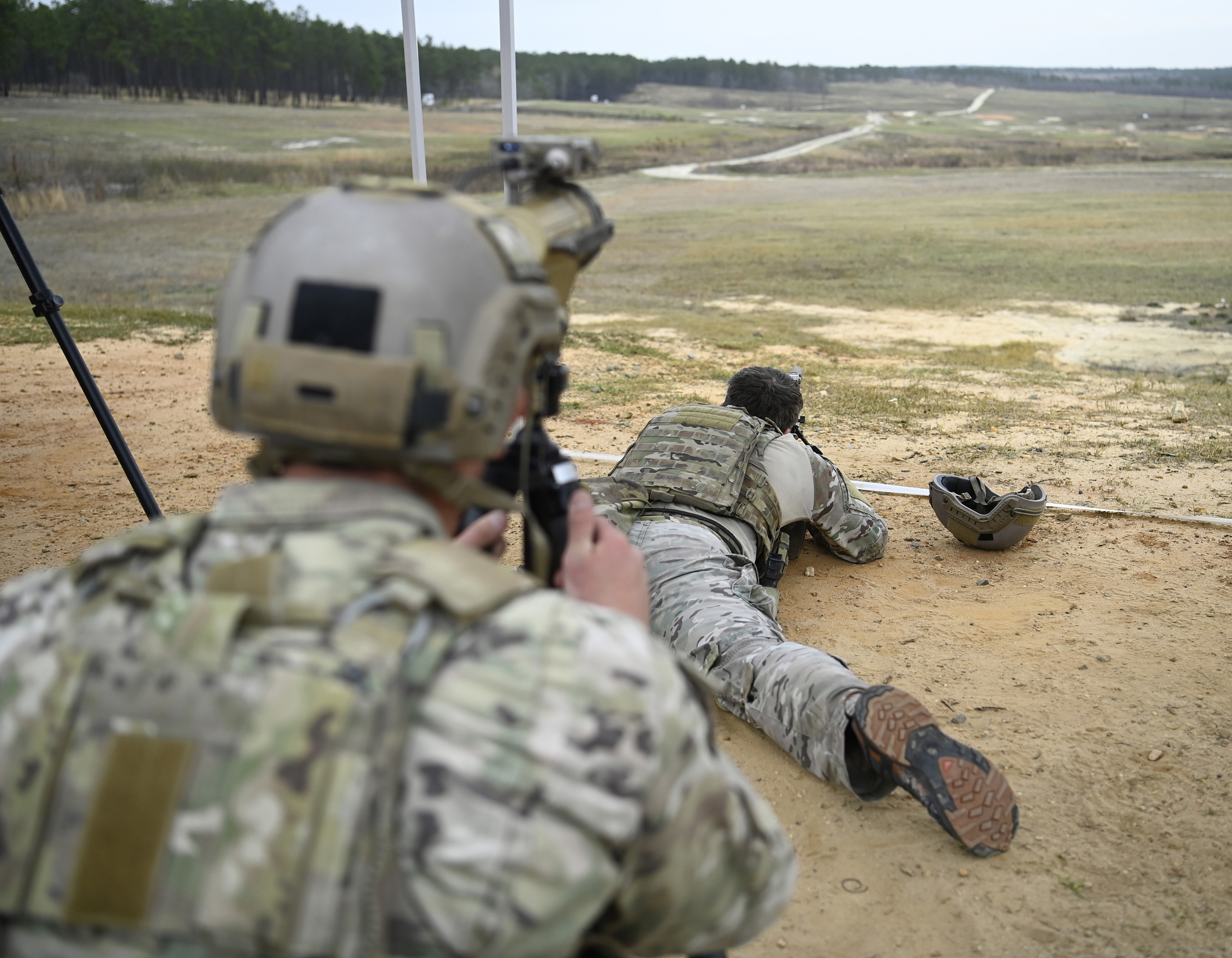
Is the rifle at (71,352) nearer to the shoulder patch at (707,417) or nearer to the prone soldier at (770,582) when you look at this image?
the prone soldier at (770,582)

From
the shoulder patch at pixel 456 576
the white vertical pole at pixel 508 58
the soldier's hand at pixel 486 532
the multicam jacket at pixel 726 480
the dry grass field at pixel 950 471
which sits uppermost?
the white vertical pole at pixel 508 58

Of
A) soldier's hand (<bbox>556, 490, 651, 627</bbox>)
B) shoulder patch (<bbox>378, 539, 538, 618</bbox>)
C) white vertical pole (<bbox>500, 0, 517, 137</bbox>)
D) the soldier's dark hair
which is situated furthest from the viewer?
white vertical pole (<bbox>500, 0, 517, 137</bbox>)

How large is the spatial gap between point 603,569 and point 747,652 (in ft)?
6.44

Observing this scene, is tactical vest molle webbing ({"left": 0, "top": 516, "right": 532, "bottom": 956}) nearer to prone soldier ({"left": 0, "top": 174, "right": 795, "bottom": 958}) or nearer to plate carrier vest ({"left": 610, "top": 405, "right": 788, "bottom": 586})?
prone soldier ({"left": 0, "top": 174, "right": 795, "bottom": 958})

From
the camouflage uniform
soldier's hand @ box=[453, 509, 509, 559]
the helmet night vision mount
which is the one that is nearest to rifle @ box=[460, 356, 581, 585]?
soldier's hand @ box=[453, 509, 509, 559]

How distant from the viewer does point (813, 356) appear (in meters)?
11.1

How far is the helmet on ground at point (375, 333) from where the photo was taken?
51.1 inches

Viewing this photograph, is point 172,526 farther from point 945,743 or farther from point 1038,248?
point 1038,248

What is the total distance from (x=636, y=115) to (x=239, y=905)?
67391 millimetres

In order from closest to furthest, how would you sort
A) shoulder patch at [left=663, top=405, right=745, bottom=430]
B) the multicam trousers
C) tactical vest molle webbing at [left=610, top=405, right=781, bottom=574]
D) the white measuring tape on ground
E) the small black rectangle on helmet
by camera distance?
the small black rectangle on helmet < the multicam trousers < tactical vest molle webbing at [left=610, top=405, right=781, bottom=574] < shoulder patch at [left=663, top=405, right=745, bottom=430] < the white measuring tape on ground

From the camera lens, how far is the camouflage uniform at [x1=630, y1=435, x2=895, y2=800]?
3.15 m

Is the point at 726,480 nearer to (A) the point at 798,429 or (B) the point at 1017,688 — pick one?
(A) the point at 798,429

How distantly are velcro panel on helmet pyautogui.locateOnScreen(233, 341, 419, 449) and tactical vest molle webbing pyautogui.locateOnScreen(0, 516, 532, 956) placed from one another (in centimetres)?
21

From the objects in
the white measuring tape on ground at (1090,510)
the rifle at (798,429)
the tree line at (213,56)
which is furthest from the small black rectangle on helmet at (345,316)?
the tree line at (213,56)
